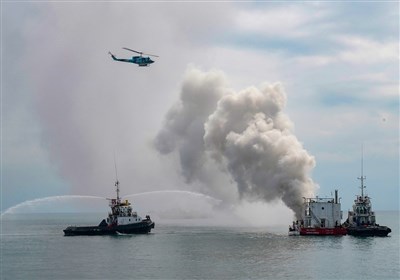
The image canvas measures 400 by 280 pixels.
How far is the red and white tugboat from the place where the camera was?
149m

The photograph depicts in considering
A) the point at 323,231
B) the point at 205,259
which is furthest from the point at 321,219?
the point at 205,259

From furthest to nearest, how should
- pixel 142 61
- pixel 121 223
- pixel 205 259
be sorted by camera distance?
pixel 121 223 < pixel 142 61 < pixel 205 259

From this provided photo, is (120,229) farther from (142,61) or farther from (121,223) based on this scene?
(142,61)

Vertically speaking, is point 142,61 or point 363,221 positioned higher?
point 142,61

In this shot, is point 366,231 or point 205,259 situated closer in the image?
point 205,259

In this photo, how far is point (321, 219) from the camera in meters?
151

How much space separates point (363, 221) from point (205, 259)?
6154 centimetres

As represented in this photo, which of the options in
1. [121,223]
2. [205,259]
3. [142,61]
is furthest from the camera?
[121,223]

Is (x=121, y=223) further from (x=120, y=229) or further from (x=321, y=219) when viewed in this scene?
(x=321, y=219)

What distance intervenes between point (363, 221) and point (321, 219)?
39.9ft

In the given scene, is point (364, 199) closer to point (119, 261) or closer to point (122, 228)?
point (122, 228)

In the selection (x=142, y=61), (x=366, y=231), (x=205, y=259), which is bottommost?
→ (x=205, y=259)

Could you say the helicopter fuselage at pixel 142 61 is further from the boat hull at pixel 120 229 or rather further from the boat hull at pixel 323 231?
the boat hull at pixel 323 231

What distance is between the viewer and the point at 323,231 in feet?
488
